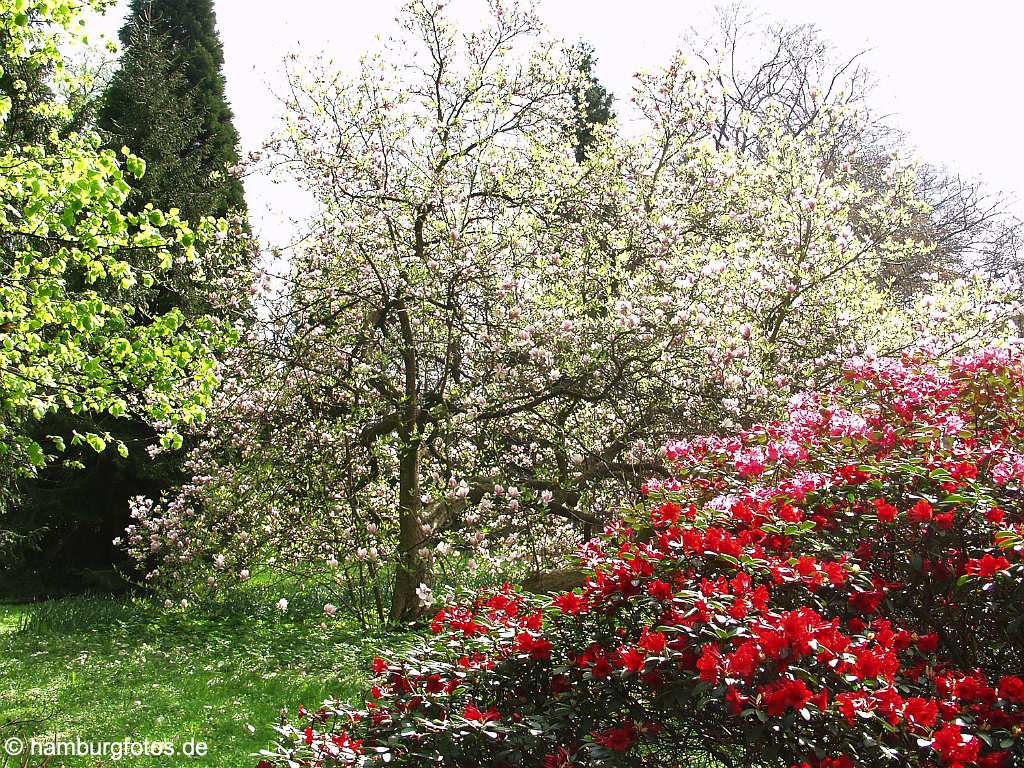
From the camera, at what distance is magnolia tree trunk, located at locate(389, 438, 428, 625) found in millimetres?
7594

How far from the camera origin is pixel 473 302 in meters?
7.71

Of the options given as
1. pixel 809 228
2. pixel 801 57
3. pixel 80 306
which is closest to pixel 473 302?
pixel 80 306

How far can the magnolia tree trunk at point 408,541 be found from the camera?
24.9 ft

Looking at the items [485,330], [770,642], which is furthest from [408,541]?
[770,642]

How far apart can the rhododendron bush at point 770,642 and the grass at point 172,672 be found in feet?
5.12

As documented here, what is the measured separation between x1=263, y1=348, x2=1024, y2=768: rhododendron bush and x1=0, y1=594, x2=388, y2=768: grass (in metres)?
1.56

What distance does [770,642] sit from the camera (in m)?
2.41

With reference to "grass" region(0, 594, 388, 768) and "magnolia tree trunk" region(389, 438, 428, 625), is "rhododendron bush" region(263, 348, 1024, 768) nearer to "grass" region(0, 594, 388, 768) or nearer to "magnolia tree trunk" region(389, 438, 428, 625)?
"grass" region(0, 594, 388, 768)

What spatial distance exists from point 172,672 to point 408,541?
2.27m

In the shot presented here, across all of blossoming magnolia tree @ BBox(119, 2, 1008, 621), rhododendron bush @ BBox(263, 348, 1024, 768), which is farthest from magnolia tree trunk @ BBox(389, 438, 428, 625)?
rhododendron bush @ BBox(263, 348, 1024, 768)

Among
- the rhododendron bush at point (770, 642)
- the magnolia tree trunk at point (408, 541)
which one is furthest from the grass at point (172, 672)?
the rhododendron bush at point (770, 642)

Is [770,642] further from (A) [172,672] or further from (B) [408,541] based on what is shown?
(A) [172,672]

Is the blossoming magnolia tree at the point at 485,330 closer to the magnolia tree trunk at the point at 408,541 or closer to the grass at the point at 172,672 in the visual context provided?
the magnolia tree trunk at the point at 408,541

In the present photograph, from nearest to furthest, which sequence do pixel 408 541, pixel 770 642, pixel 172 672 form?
pixel 770 642 < pixel 172 672 < pixel 408 541
